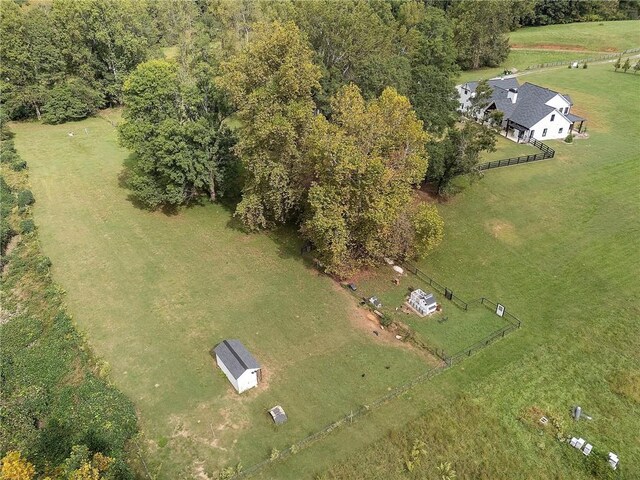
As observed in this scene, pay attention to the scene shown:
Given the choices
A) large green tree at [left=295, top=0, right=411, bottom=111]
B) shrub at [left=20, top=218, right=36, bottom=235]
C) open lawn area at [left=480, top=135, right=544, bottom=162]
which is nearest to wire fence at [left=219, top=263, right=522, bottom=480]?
open lawn area at [left=480, top=135, right=544, bottom=162]

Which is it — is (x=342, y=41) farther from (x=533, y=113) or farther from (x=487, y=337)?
(x=487, y=337)

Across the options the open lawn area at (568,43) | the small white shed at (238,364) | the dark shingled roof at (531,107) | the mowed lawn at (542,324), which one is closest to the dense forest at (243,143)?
the small white shed at (238,364)

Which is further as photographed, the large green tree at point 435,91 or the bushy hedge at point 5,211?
the large green tree at point 435,91

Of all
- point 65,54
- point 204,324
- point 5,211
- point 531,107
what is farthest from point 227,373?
point 65,54

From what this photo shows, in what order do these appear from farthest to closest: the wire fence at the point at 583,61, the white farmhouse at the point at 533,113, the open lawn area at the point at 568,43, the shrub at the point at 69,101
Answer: the open lawn area at the point at 568,43 < the wire fence at the point at 583,61 < the shrub at the point at 69,101 < the white farmhouse at the point at 533,113

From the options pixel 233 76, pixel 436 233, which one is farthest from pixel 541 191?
pixel 233 76

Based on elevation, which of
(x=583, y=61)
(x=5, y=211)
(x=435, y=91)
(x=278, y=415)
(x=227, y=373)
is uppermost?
(x=435, y=91)

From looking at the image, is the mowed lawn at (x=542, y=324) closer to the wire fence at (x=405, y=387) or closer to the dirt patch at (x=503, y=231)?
the dirt patch at (x=503, y=231)

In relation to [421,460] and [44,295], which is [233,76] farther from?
[421,460]

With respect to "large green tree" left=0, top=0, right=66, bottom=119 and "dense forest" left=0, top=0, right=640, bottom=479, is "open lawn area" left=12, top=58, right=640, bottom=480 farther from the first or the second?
"large green tree" left=0, top=0, right=66, bottom=119
